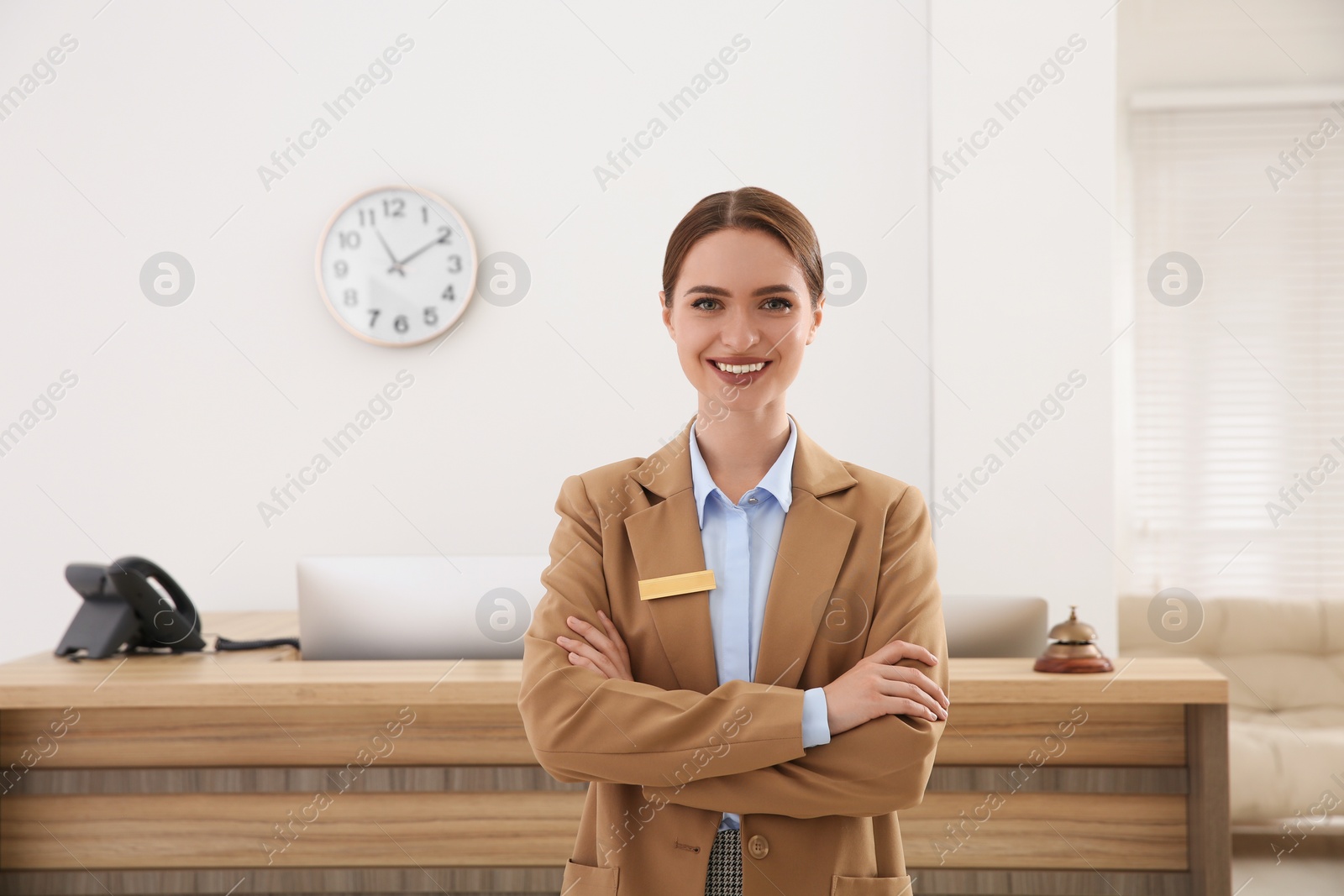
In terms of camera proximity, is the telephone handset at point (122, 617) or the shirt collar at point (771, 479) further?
the telephone handset at point (122, 617)

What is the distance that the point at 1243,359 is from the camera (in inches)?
175

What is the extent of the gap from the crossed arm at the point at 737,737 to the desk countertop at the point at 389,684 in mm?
639

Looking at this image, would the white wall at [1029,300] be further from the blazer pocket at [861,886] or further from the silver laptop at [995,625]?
the blazer pocket at [861,886]

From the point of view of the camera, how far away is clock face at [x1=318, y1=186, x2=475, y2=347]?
3.82m

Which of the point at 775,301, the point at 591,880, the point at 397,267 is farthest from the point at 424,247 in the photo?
the point at 591,880

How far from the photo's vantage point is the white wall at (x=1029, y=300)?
3408 millimetres

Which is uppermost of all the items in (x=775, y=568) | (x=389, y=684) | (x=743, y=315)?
(x=743, y=315)

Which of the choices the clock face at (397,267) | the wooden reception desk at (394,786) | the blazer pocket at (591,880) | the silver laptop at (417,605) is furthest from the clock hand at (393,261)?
the blazer pocket at (591,880)

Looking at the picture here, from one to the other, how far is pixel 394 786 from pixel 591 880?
32.0 inches

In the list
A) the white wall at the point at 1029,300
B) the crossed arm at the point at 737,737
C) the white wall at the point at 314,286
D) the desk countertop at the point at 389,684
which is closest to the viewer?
the crossed arm at the point at 737,737

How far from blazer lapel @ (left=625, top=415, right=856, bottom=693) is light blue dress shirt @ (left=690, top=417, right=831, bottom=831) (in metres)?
0.02

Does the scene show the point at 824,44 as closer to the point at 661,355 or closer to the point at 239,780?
the point at 661,355

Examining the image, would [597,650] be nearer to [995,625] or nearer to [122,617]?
[995,625]

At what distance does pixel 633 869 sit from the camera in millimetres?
1207
